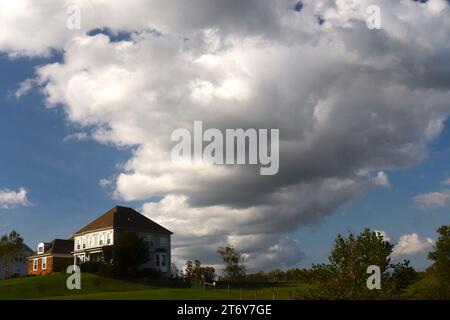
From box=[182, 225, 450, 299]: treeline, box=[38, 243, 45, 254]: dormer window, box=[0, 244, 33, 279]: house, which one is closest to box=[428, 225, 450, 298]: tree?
box=[182, 225, 450, 299]: treeline

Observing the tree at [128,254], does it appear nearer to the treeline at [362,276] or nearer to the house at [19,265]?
the house at [19,265]

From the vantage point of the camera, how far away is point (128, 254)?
248 feet

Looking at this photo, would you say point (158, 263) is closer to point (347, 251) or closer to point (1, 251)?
point (1, 251)

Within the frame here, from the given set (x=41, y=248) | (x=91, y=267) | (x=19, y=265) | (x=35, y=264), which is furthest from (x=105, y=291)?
(x=19, y=265)

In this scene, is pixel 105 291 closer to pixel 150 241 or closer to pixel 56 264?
pixel 150 241

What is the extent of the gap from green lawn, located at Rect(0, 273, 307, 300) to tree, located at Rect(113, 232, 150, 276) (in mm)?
4159

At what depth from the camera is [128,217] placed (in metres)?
89.9

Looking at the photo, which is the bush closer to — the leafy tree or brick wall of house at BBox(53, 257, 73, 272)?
brick wall of house at BBox(53, 257, 73, 272)

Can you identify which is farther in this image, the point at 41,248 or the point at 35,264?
the point at 35,264

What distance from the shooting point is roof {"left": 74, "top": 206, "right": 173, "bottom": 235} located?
87375 mm

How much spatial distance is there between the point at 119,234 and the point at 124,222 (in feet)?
9.05

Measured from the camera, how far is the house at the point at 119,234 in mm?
86688

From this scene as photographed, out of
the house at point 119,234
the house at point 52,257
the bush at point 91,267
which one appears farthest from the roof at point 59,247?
the bush at point 91,267
